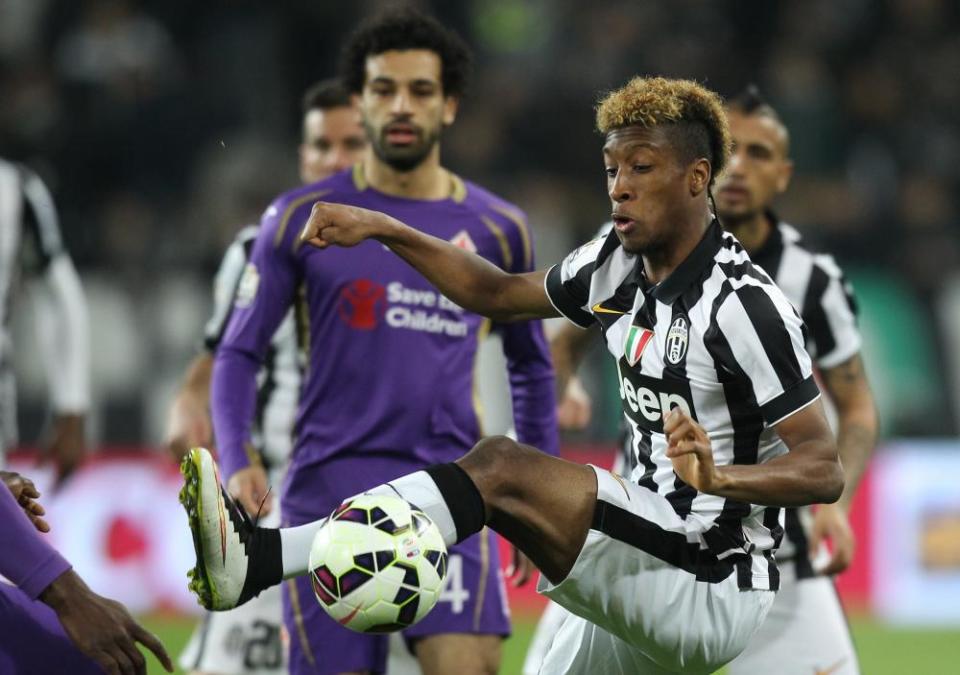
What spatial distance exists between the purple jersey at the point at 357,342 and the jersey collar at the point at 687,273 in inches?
41.2

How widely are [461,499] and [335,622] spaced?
1.20 metres

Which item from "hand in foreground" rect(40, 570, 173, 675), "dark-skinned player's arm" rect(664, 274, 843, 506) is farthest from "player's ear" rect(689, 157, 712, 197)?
"hand in foreground" rect(40, 570, 173, 675)

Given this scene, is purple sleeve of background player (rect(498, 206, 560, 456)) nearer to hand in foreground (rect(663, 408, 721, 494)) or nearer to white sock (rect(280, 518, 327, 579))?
white sock (rect(280, 518, 327, 579))

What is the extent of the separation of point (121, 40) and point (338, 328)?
7665 mm

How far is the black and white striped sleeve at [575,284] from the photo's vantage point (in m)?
4.71

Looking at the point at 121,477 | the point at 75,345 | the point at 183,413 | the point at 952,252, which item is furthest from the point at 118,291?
the point at 952,252

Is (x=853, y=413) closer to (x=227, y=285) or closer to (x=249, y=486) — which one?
(x=249, y=486)

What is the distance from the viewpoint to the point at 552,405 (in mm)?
5617

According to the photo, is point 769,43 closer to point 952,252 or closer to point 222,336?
point 952,252

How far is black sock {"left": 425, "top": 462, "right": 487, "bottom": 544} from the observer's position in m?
Answer: 4.05

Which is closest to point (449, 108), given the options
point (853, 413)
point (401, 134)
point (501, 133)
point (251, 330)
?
point (401, 134)

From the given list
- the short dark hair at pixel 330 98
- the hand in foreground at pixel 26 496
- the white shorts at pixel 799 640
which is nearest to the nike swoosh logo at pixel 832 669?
the white shorts at pixel 799 640

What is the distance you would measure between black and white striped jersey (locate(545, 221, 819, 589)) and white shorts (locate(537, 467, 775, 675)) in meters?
0.07

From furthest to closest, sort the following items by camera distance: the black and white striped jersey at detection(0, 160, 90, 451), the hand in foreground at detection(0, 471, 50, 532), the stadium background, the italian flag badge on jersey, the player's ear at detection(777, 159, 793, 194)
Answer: the stadium background
the black and white striped jersey at detection(0, 160, 90, 451)
the player's ear at detection(777, 159, 793, 194)
the italian flag badge on jersey
the hand in foreground at detection(0, 471, 50, 532)
